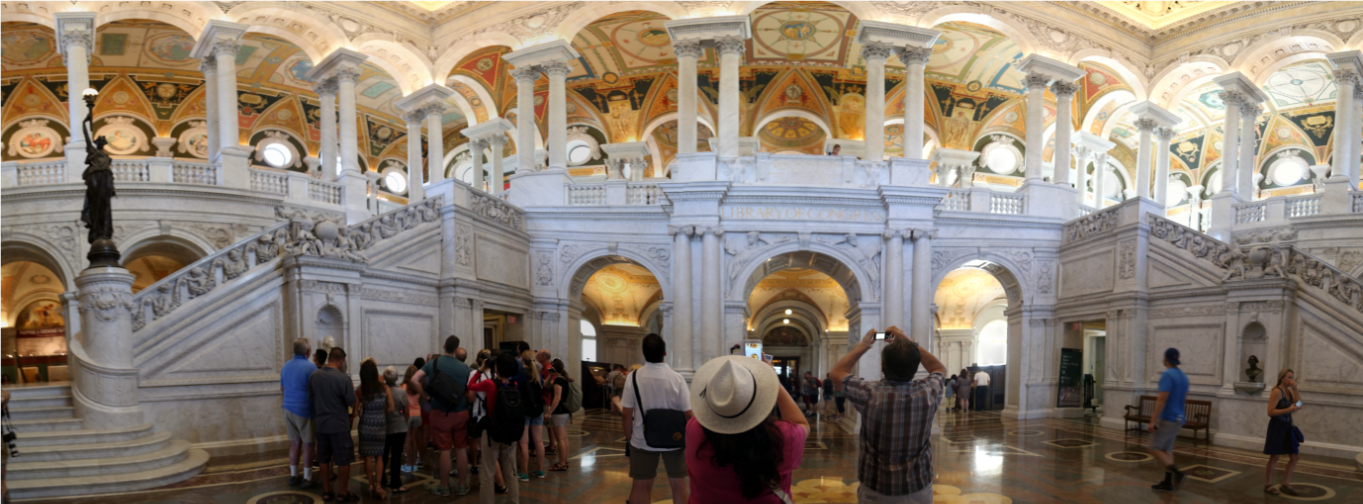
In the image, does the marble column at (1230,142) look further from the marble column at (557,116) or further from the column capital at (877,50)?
the marble column at (557,116)

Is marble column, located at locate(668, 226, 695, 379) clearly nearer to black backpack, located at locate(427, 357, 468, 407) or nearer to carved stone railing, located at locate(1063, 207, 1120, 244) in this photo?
carved stone railing, located at locate(1063, 207, 1120, 244)

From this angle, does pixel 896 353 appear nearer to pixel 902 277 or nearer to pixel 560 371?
pixel 560 371

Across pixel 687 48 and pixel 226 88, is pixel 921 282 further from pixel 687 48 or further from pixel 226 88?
pixel 226 88

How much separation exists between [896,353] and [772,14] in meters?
17.1

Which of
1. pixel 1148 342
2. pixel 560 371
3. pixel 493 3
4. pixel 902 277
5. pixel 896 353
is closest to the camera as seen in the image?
pixel 896 353

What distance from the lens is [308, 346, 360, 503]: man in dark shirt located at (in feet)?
22.9

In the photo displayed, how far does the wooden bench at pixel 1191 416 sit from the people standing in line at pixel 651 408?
9582mm

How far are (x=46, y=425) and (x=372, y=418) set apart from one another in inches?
164

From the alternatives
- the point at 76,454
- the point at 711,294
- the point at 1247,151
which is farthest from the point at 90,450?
the point at 1247,151

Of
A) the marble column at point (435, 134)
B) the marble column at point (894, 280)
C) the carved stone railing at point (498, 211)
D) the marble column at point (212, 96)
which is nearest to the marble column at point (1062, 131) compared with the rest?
the marble column at point (894, 280)

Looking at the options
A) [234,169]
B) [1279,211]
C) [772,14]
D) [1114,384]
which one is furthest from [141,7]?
[1279,211]

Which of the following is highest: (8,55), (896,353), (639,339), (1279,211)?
(8,55)

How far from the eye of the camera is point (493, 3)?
61.4 ft

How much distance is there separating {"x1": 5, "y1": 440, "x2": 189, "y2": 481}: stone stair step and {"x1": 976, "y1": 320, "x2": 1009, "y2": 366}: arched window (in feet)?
81.6
